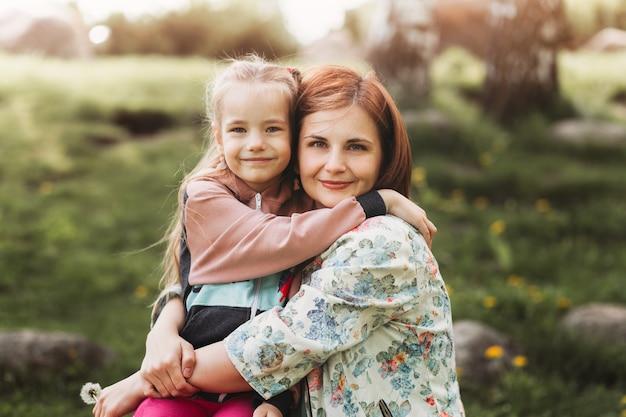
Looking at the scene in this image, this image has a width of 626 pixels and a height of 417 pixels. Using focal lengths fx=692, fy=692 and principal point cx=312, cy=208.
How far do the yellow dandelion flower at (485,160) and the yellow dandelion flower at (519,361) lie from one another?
3144 millimetres

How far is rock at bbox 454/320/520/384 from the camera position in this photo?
372 centimetres

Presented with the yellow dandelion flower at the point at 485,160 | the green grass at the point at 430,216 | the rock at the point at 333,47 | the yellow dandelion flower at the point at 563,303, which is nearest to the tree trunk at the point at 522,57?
the green grass at the point at 430,216

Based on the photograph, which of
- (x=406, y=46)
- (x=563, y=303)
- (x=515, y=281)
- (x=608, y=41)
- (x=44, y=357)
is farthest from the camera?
(x=608, y=41)

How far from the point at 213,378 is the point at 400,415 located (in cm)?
53

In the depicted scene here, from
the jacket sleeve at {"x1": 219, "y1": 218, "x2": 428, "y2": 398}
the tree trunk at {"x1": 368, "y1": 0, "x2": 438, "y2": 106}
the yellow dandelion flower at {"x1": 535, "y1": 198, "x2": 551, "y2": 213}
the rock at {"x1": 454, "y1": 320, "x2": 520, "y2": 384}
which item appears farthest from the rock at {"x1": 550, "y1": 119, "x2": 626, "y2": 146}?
the jacket sleeve at {"x1": 219, "y1": 218, "x2": 428, "y2": 398}

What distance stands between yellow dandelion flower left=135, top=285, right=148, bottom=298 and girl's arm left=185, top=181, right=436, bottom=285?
3.00 meters

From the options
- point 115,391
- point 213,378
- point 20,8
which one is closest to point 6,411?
point 115,391

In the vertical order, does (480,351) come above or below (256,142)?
below

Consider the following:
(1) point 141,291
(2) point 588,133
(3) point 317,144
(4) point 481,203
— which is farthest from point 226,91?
(2) point 588,133

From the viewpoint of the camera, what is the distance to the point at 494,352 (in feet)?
11.7

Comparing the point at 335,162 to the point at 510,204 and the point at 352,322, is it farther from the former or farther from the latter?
the point at 510,204

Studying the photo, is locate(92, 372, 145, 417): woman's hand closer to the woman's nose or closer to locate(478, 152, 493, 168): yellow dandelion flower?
the woman's nose

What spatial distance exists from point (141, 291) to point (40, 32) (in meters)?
8.33

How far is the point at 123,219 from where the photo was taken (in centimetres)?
611
